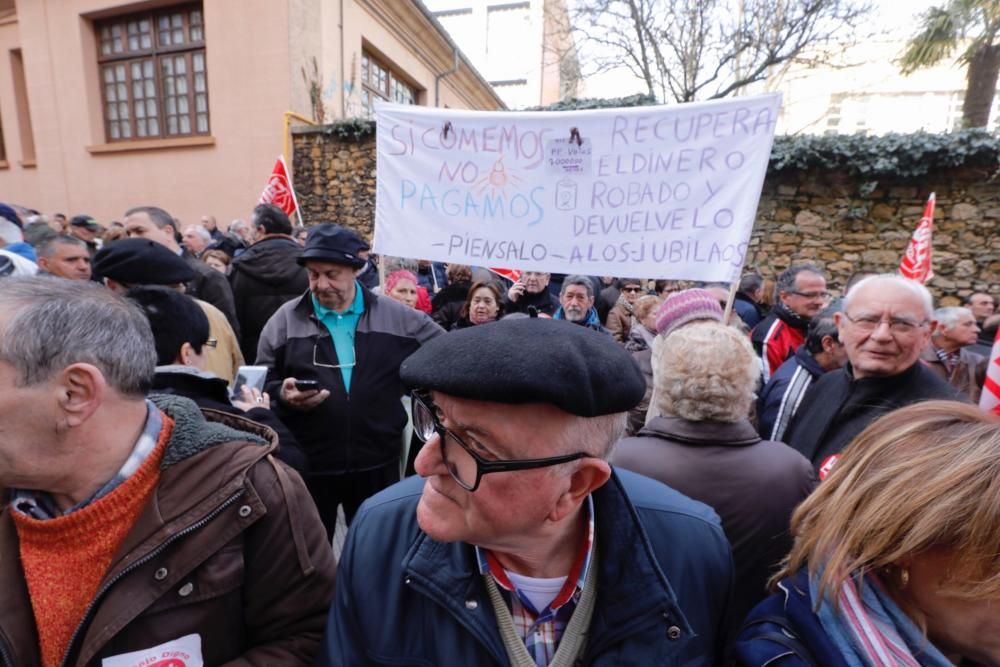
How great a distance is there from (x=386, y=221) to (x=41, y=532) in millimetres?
2323

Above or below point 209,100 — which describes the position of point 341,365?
below

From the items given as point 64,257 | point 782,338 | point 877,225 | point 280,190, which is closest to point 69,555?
point 64,257

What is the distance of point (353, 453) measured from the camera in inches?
104

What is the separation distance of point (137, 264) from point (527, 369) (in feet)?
6.93

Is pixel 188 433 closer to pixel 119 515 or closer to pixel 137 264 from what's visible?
pixel 119 515

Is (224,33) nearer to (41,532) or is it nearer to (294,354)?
(294,354)

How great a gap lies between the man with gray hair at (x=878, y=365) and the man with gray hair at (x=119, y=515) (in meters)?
1.89

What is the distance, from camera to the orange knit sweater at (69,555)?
1.12 m

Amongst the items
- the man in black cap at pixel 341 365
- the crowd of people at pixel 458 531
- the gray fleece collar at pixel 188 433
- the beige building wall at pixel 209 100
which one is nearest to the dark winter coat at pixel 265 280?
the man in black cap at pixel 341 365

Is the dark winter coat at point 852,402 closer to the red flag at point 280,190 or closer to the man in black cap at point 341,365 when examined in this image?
the man in black cap at point 341,365

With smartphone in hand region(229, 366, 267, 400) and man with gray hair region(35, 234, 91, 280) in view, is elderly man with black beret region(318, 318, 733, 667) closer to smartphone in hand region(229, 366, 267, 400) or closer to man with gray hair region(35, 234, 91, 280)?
smartphone in hand region(229, 366, 267, 400)

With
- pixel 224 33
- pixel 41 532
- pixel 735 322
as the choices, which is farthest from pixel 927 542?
pixel 224 33

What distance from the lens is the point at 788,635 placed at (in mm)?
1003

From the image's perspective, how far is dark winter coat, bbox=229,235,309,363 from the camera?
12.1 feet
